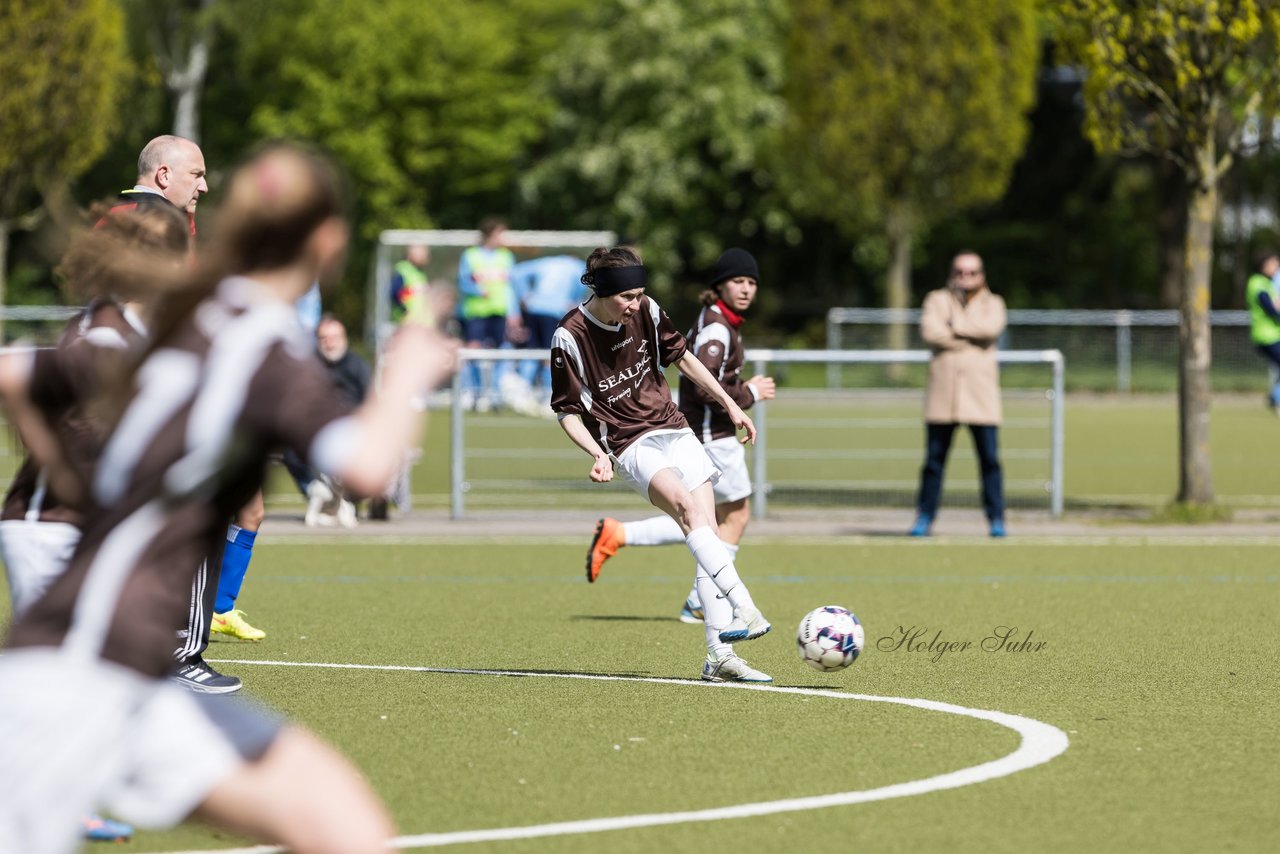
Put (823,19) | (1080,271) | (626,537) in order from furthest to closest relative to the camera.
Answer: (1080,271), (823,19), (626,537)

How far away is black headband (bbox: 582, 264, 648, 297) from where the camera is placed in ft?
28.8

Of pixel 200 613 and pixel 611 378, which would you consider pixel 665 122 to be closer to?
pixel 611 378

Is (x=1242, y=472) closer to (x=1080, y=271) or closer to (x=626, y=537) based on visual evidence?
(x=626, y=537)

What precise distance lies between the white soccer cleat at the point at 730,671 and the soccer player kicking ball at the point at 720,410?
1.66 metres

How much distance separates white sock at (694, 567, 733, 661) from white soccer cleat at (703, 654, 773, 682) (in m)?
0.03

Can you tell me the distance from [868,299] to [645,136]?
9058mm

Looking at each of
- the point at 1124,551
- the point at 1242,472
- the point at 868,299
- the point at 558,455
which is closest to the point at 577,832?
the point at 1124,551

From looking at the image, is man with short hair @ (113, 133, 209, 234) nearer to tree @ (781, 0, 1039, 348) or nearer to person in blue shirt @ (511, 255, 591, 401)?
person in blue shirt @ (511, 255, 591, 401)

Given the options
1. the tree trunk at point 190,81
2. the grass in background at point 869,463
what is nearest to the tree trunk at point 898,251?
the grass in background at point 869,463

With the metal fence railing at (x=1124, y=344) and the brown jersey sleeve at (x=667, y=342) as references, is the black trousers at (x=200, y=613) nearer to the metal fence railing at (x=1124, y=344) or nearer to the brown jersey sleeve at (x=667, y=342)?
the brown jersey sleeve at (x=667, y=342)

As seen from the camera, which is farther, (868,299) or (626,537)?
(868,299)

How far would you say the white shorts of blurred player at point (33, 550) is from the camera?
562cm

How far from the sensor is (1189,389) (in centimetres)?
1714

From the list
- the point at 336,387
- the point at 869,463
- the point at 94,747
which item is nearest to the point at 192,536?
the point at 94,747
